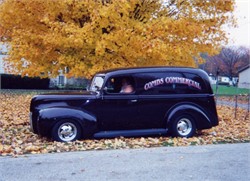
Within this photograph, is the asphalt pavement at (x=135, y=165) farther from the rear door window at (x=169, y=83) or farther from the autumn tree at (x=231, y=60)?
the autumn tree at (x=231, y=60)

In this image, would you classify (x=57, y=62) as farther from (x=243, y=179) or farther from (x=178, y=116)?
(x=243, y=179)

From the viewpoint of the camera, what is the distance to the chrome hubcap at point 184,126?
8828 mm

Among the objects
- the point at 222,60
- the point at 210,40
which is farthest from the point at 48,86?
the point at 222,60

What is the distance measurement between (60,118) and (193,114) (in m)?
3.34

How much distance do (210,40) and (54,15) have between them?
5626 mm

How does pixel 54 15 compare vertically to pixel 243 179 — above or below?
above

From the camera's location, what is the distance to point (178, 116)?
8.81 m

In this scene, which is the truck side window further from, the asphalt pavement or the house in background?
the house in background

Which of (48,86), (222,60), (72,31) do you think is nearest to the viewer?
(72,31)

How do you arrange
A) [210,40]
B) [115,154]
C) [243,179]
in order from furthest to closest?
[210,40]
[115,154]
[243,179]

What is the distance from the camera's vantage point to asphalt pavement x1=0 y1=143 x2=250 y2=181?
16.8 feet

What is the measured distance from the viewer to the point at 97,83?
9031 mm

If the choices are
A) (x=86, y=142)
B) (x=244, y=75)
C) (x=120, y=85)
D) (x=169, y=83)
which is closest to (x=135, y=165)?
(x=86, y=142)

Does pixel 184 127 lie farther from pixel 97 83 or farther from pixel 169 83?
pixel 97 83
